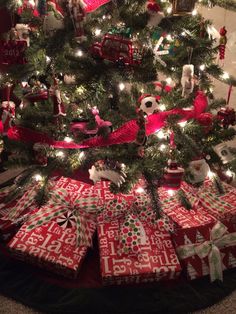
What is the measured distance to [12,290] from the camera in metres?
1.26

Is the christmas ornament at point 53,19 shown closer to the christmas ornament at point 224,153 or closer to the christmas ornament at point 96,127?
the christmas ornament at point 96,127

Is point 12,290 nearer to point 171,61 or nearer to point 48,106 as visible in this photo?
point 48,106

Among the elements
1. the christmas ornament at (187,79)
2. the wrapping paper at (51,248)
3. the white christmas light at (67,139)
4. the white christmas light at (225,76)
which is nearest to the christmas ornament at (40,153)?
the white christmas light at (67,139)

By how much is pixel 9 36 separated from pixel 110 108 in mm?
544

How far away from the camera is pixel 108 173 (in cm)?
132

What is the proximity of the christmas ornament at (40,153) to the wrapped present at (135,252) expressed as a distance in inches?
14.4

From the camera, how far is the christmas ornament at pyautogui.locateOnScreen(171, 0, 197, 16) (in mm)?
1179

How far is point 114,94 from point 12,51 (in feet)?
1.57

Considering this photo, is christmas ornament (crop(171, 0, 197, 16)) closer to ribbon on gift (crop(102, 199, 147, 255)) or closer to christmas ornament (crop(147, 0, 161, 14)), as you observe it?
christmas ornament (crop(147, 0, 161, 14))

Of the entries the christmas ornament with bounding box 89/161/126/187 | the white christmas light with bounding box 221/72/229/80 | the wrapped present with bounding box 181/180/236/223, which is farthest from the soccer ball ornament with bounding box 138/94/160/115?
the wrapped present with bounding box 181/180/236/223

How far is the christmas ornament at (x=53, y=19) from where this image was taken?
1180mm

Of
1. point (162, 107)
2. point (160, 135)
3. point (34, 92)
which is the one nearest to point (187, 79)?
point (162, 107)

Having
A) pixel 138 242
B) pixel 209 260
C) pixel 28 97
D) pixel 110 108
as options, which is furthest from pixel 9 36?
pixel 209 260

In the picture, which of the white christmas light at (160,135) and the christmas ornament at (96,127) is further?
the white christmas light at (160,135)
